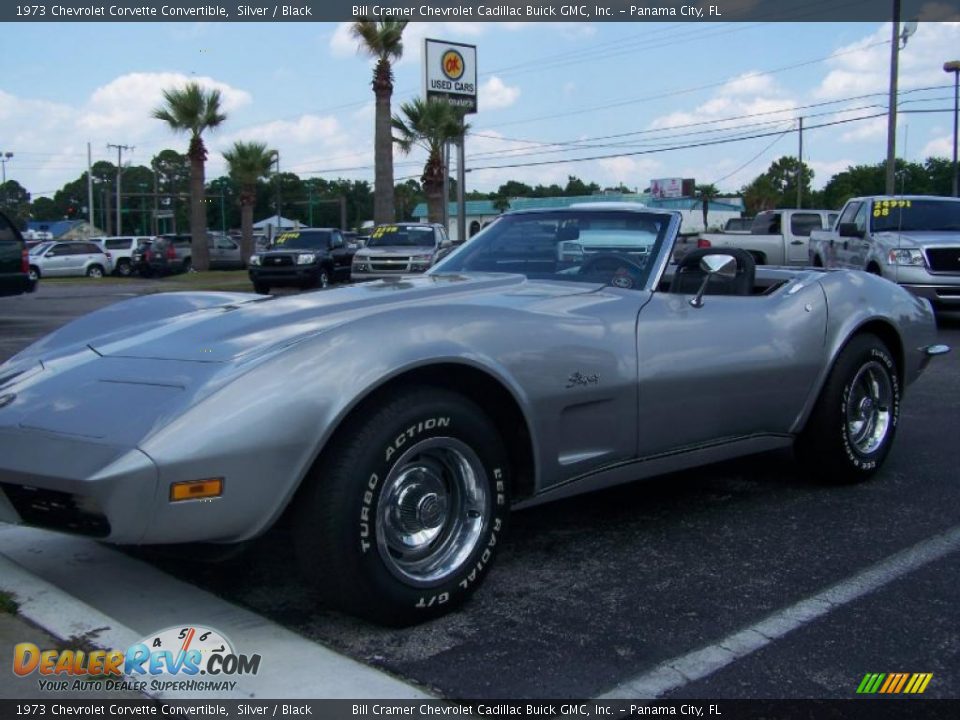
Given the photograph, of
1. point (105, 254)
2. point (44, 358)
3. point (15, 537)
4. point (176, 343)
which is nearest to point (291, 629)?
point (176, 343)

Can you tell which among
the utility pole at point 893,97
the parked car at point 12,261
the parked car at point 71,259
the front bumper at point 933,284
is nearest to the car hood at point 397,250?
the parked car at point 12,261

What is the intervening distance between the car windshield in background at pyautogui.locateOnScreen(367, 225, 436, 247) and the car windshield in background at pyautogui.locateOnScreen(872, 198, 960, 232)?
32.4 feet

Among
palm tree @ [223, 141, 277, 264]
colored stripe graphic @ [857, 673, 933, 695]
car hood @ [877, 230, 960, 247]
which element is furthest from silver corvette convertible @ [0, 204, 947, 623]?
palm tree @ [223, 141, 277, 264]

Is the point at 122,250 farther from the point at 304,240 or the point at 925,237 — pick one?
the point at 925,237

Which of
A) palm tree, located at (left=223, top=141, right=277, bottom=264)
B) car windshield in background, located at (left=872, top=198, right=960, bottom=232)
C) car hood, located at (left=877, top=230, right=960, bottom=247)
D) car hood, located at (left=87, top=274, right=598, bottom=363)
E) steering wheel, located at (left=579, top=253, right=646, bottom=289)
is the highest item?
palm tree, located at (left=223, top=141, right=277, bottom=264)

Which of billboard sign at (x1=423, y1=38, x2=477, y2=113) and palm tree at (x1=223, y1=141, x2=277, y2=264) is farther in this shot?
palm tree at (x1=223, y1=141, x2=277, y2=264)

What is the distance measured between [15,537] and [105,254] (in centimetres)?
3541

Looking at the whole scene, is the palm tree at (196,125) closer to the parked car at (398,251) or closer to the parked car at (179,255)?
the parked car at (179,255)

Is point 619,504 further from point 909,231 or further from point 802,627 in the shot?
point 909,231

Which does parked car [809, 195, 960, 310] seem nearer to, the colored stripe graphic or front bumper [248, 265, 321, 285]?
the colored stripe graphic

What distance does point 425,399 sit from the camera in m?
3.09

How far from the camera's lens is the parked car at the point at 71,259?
116 ft

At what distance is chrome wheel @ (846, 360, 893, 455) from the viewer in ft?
16.0

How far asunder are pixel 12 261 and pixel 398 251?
7.42 metres
